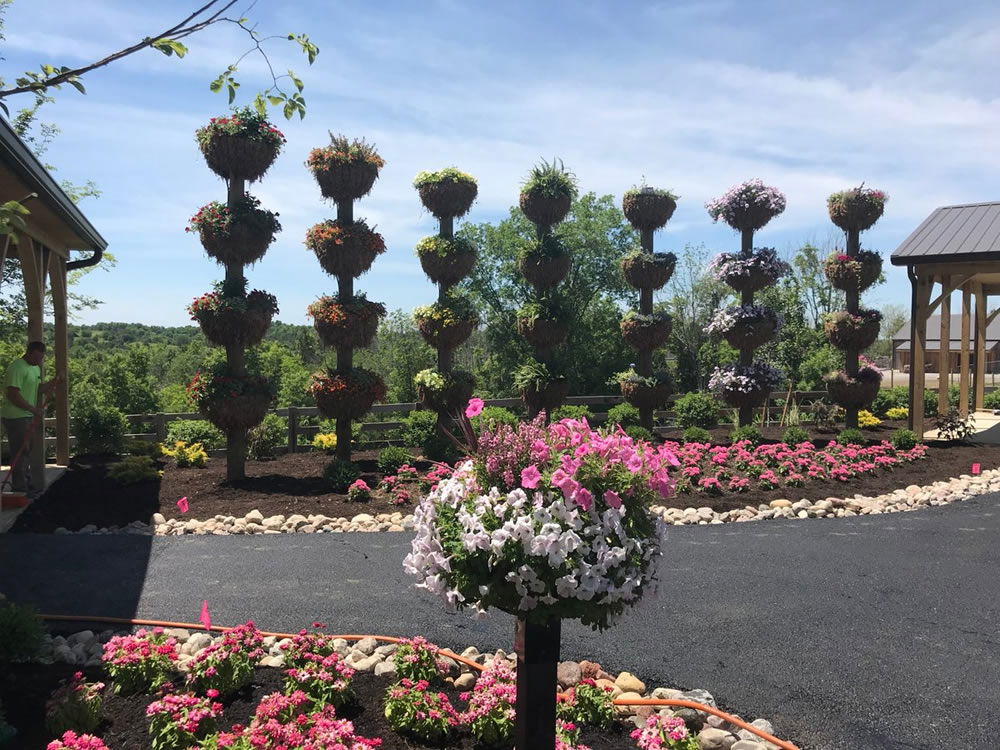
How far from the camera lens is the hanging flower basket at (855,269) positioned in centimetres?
1254

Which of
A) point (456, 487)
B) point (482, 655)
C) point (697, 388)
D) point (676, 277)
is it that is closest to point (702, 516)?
point (482, 655)

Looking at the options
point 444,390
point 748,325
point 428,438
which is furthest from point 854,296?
point 428,438

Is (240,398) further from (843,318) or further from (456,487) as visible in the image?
(843,318)

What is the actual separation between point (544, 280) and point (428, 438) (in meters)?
3.46

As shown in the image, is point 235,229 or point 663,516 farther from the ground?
point 235,229

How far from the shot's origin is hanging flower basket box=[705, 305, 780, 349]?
12.8 metres

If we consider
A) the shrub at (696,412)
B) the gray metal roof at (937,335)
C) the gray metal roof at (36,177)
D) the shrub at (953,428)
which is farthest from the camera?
the gray metal roof at (937,335)

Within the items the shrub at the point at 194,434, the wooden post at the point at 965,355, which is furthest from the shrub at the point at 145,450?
the wooden post at the point at 965,355

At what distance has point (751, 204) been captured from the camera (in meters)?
12.7

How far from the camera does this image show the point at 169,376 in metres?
30.7

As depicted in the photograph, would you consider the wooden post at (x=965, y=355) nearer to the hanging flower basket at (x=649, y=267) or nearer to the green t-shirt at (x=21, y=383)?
the hanging flower basket at (x=649, y=267)

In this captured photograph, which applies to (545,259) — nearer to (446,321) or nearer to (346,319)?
(446,321)

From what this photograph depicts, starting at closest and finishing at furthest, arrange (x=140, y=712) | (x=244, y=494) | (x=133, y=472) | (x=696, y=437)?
(x=140, y=712)
(x=244, y=494)
(x=133, y=472)
(x=696, y=437)

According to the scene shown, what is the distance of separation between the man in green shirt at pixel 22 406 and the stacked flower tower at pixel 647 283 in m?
8.63
